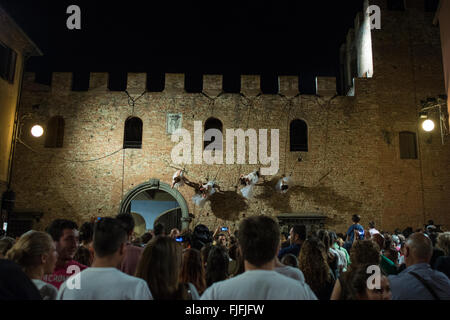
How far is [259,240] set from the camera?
2098 mm

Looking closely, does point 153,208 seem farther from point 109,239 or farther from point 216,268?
point 109,239

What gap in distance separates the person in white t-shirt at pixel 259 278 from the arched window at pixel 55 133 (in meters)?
13.2

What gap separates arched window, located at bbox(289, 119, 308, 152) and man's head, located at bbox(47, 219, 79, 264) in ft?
36.3

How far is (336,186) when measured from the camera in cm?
A: 1334

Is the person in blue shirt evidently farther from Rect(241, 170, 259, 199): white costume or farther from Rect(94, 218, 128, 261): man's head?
Rect(94, 218, 128, 261): man's head

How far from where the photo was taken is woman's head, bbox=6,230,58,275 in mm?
2648

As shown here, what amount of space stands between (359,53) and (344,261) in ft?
42.7

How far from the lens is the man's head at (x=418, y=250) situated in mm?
Result: 3113

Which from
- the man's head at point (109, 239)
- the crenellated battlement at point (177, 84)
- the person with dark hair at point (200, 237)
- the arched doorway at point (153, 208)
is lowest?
the person with dark hair at point (200, 237)

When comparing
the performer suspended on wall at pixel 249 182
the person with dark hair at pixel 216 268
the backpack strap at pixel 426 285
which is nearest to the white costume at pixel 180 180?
the performer suspended on wall at pixel 249 182

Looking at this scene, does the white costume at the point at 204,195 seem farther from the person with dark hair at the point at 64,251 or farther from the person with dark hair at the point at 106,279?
the person with dark hair at the point at 106,279

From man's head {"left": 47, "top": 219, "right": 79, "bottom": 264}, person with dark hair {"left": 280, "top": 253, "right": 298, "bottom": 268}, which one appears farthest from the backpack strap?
man's head {"left": 47, "top": 219, "right": 79, "bottom": 264}

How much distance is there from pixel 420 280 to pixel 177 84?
1241cm
